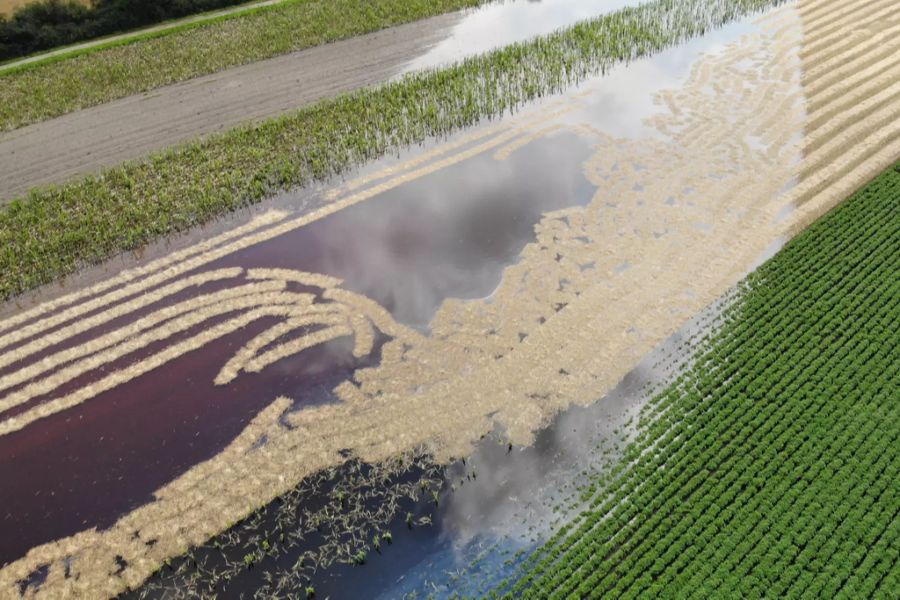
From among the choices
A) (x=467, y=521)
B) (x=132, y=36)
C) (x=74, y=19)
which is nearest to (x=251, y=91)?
(x=132, y=36)

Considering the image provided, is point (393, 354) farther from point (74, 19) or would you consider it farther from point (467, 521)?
point (74, 19)

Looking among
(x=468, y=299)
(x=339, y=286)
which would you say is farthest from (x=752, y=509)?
(x=339, y=286)

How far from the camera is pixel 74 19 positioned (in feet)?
106

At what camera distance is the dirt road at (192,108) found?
69.5 ft

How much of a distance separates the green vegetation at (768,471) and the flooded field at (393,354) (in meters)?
0.71

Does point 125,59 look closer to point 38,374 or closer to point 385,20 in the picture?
point 385,20

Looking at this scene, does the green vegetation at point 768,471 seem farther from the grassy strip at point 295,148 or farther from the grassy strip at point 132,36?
the grassy strip at point 132,36

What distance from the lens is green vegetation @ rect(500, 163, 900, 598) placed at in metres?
9.01

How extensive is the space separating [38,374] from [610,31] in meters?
23.5

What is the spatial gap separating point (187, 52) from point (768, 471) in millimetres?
28809

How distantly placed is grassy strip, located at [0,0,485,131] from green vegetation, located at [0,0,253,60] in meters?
2.36

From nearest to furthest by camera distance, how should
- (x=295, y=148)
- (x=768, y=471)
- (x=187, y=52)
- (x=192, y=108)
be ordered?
(x=768, y=471), (x=295, y=148), (x=192, y=108), (x=187, y=52)

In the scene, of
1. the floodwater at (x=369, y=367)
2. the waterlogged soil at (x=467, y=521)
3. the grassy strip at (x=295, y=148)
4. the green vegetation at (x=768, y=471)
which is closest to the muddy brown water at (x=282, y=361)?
the floodwater at (x=369, y=367)

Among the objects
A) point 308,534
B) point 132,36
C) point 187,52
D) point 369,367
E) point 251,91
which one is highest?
point 132,36
